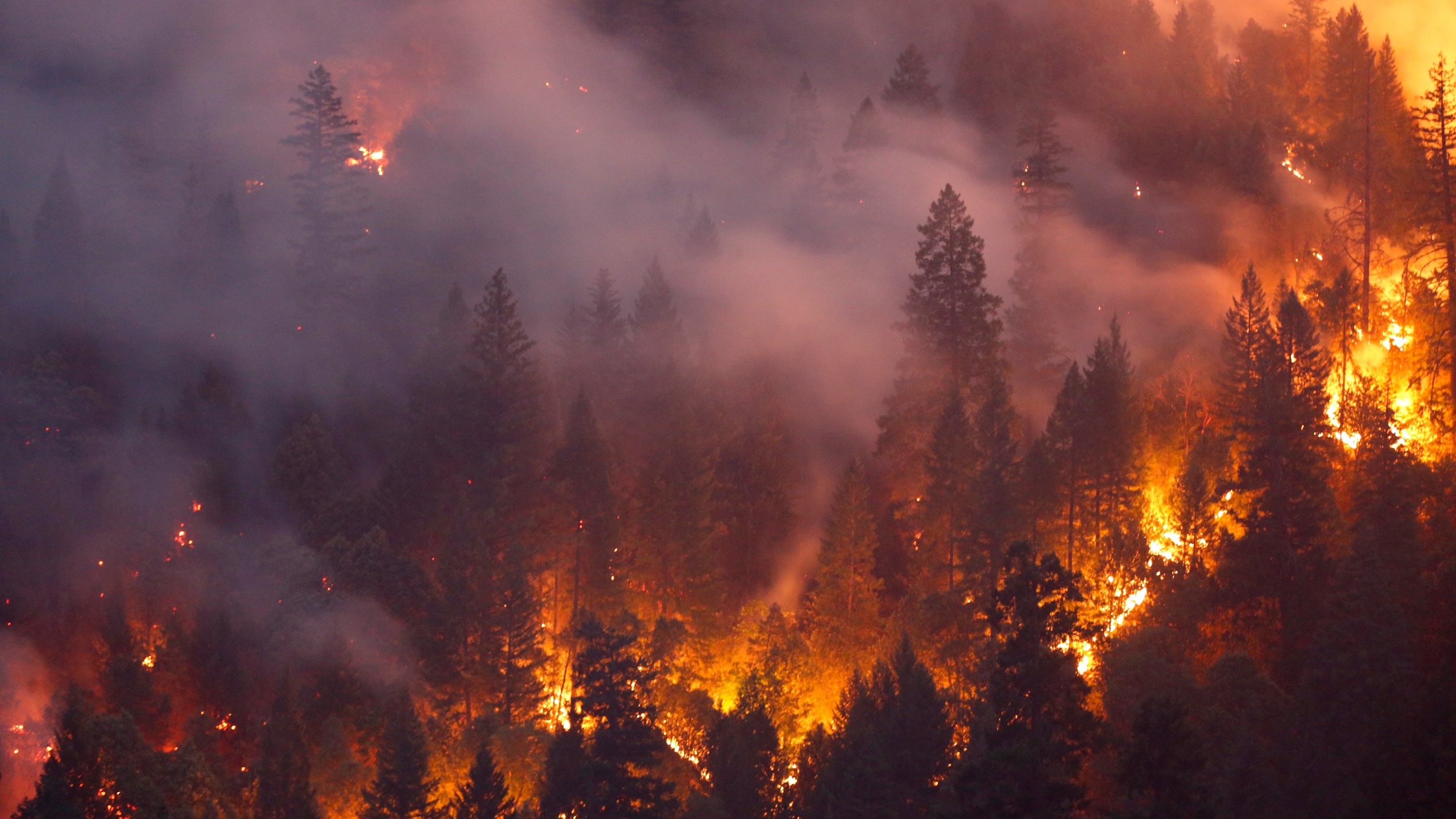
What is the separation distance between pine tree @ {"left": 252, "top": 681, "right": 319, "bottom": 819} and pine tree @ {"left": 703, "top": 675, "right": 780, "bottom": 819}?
15727 millimetres

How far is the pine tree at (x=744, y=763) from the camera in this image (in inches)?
1523

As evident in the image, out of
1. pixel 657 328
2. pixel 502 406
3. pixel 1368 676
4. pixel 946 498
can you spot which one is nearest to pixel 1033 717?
pixel 1368 676

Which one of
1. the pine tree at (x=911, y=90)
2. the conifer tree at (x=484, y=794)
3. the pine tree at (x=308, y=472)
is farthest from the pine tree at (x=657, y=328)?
the pine tree at (x=911, y=90)

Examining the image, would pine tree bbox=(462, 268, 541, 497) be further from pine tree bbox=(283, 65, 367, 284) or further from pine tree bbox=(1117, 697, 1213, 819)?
pine tree bbox=(1117, 697, 1213, 819)

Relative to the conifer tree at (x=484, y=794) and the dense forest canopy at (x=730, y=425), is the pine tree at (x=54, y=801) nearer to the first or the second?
the dense forest canopy at (x=730, y=425)

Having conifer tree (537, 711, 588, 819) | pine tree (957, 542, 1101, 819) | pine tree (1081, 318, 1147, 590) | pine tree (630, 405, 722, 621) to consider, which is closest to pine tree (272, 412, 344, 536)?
pine tree (630, 405, 722, 621)

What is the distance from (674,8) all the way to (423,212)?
40508 mm

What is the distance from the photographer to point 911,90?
272 ft

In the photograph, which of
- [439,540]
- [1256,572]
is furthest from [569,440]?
[1256,572]

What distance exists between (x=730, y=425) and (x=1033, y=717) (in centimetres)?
3195

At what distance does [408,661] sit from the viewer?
54500 mm

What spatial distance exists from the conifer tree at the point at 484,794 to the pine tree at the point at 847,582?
14674 millimetres

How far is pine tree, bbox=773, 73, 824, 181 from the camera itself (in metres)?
91.0

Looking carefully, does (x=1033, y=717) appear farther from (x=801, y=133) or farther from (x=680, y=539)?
(x=801, y=133)
